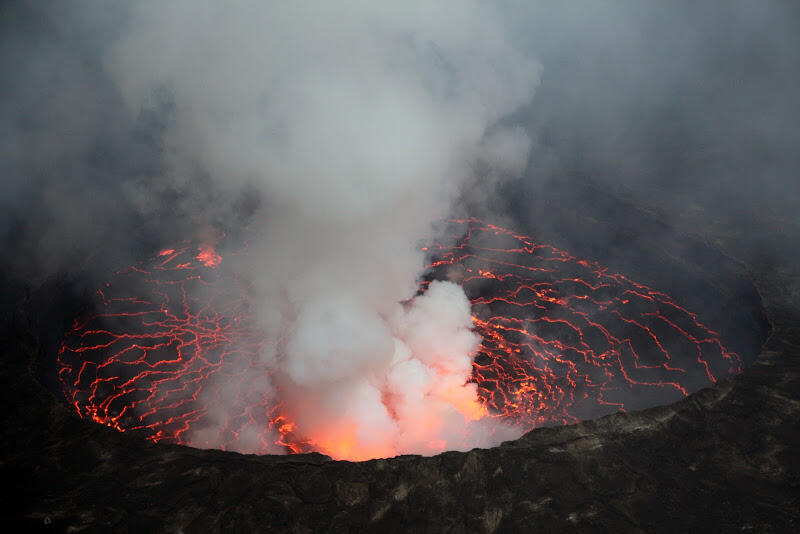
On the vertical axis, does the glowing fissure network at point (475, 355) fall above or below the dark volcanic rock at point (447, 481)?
above

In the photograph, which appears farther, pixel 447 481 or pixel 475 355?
pixel 475 355

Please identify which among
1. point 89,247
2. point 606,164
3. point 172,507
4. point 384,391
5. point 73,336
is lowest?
point 172,507

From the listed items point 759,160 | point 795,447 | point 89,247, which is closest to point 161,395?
point 89,247

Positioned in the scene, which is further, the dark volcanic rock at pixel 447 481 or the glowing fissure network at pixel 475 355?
the glowing fissure network at pixel 475 355

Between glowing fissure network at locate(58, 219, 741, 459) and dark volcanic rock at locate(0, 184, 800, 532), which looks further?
glowing fissure network at locate(58, 219, 741, 459)

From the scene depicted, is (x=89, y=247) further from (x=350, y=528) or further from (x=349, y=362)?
(x=350, y=528)
